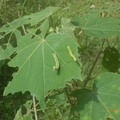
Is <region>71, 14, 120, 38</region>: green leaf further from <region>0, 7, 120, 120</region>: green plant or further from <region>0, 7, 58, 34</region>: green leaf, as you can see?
<region>0, 7, 58, 34</region>: green leaf

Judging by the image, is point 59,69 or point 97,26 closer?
point 59,69

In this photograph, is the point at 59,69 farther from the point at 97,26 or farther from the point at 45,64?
the point at 97,26

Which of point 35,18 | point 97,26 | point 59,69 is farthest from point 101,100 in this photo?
point 35,18

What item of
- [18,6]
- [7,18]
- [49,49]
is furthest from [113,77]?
[18,6]

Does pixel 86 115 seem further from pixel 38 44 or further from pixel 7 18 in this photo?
pixel 7 18

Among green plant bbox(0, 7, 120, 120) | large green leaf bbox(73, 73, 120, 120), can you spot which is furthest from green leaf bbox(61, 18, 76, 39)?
large green leaf bbox(73, 73, 120, 120)

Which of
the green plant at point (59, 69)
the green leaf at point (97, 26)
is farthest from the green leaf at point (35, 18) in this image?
the green leaf at point (97, 26)
